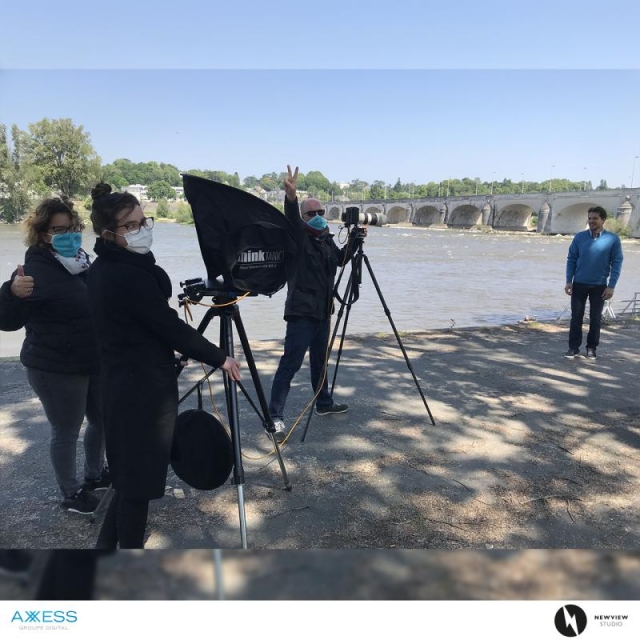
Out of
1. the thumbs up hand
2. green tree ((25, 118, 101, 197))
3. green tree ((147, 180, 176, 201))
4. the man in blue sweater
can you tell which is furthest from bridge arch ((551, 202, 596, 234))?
the thumbs up hand

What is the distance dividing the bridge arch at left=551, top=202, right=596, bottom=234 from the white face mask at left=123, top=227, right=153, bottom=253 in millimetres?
57538

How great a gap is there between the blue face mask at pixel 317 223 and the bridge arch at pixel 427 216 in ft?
206

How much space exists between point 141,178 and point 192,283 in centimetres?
227

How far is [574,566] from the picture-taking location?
5.12 feet

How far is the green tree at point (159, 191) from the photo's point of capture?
3.82m

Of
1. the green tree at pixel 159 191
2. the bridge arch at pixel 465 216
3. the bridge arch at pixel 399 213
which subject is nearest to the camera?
the green tree at pixel 159 191

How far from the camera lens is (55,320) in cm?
252

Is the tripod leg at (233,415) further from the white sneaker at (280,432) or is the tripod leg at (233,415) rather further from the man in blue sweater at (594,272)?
the man in blue sweater at (594,272)
